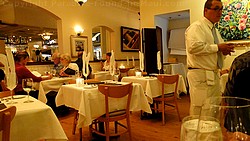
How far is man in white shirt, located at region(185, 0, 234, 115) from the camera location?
1989mm

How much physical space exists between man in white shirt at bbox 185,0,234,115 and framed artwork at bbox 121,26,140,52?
6291 millimetres

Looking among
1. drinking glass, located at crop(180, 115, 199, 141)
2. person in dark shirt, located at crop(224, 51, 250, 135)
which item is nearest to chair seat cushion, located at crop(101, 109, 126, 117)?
person in dark shirt, located at crop(224, 51, 250, 135)

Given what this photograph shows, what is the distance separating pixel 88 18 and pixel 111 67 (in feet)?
13.8

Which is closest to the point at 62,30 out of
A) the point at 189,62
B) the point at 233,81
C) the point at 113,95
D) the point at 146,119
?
the point at 146,119

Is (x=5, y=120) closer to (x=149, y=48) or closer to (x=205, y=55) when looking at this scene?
(x=205, y=55)

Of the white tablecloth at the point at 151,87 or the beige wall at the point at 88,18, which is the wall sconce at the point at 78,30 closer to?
the beige wall at the point at 88,18

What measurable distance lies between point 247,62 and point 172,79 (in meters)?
2.79

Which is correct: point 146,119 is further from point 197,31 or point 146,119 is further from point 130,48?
point 130,48

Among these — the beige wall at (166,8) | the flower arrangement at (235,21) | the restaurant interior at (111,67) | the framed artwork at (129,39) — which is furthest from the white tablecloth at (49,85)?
the framed artwork at (129,39)

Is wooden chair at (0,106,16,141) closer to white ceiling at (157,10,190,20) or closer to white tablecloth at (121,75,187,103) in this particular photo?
white tablecloth at (121,75,187,103)

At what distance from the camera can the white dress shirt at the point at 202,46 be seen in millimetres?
1975

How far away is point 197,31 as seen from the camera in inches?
79.8

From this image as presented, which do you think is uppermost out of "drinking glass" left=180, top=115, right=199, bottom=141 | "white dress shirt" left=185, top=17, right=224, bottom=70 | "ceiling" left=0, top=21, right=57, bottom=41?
"ceiling" left=0, top=21, right=57, bottom=41

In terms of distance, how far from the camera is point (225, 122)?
1.52 ft
